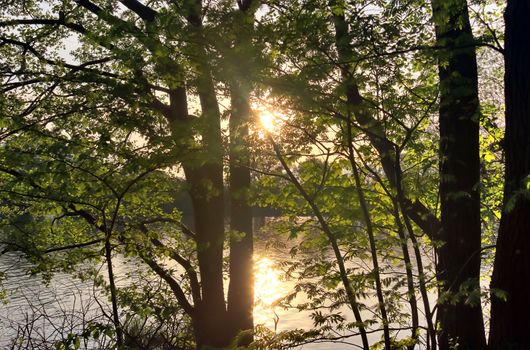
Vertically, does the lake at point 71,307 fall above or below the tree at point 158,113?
below

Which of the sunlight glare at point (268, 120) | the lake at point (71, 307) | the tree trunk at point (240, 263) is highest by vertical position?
the sunlight glare at point (268, 120)

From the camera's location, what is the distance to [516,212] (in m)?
5.62

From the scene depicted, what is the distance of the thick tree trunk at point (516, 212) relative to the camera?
5609 millimetres

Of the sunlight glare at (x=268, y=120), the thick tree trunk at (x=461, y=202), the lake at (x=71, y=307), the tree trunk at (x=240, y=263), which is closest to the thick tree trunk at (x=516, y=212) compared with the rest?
the thick tree trunk at (x=461, y=202)

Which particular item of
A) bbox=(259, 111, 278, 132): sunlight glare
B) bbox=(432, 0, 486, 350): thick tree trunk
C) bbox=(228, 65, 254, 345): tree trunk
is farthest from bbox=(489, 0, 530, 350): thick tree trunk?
bbox=(228, 65, 254, 345): tree trunk

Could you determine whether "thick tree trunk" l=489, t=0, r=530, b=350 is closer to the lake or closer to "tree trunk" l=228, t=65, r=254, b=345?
"tree trunk" l=228, t=65, r=254, b=345

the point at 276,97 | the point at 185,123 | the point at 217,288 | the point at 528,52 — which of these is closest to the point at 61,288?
the point at 217,288

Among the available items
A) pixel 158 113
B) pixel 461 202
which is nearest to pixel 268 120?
pixel 461 202

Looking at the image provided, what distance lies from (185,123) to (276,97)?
173 cm

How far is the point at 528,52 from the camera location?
569cm

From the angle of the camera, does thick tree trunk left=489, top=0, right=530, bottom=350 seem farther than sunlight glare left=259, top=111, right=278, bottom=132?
No

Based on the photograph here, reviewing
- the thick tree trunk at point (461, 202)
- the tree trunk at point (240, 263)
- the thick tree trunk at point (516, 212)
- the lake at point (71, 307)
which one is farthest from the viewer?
the lake at point (71, 307)

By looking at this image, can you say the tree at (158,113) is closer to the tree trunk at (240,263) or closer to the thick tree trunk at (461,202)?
the tree trunk at (240,263)

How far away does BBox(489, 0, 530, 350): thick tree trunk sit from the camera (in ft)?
18.4
